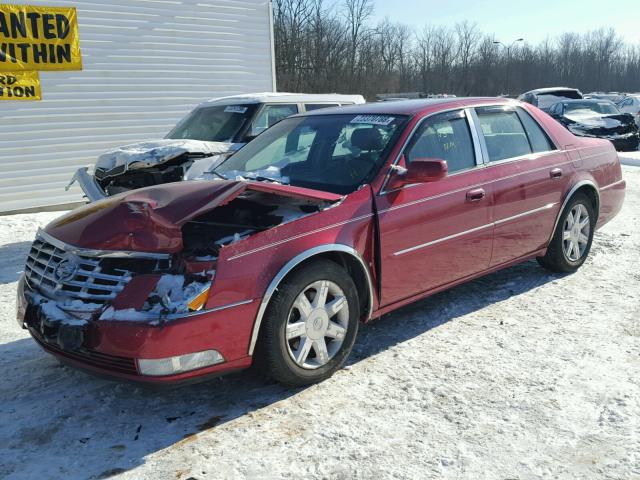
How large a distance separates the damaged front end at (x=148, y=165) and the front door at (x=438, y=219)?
8.82ft

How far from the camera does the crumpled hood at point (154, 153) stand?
20.7ft

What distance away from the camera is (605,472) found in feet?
8.54

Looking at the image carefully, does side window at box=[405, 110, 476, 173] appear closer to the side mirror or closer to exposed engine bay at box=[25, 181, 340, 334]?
the side mirror

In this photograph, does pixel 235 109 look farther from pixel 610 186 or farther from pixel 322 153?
pixel 610 186

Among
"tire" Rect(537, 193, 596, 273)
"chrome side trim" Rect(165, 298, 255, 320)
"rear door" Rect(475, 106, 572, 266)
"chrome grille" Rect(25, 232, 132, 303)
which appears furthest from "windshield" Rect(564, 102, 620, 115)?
"chrome grille" Rect(25, 232, 132, 303)

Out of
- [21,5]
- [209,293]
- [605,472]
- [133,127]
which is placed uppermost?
[21,5]

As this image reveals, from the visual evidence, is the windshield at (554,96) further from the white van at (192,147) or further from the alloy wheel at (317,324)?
the alloy wheel at (317,324)

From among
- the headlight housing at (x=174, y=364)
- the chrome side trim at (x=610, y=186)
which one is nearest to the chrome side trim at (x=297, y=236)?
the headlight housing at (x=174, y=364)

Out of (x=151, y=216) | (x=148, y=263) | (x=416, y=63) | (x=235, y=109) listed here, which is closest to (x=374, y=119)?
(x=151, y=216)

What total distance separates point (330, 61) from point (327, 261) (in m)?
51.1

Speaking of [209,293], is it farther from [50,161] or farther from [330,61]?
[330,61]

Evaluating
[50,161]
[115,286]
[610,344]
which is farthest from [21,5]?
[610,344]

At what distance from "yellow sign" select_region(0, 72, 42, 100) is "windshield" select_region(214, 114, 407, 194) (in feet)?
22.0

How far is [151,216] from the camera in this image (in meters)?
3.14
